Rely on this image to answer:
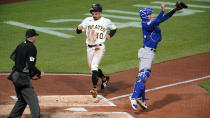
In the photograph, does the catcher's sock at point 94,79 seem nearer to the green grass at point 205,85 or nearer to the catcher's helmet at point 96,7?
the catcher's helmet at point 96,7

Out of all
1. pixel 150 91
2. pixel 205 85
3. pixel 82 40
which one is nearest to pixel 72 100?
pixel 150 91

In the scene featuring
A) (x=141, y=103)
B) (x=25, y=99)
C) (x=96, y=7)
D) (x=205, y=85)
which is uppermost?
(x=96, y=7)

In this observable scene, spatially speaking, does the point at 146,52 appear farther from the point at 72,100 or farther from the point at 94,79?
the point at 72,100

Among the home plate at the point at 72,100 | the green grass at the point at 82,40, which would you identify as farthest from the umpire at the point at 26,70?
the green grass at the point at 82,40

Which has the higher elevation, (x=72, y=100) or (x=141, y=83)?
(x=141, y=83)

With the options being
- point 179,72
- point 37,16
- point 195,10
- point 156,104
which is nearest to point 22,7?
point 37,16

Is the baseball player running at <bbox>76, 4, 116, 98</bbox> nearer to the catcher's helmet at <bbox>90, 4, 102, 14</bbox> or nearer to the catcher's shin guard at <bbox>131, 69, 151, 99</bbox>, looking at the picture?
the catcher's helmet at <bbox>90, 4, 102, 14</bbox>

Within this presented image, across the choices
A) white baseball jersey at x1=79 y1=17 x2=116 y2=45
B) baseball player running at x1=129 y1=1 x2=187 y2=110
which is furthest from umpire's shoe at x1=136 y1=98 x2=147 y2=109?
white baseball jersey at x1=79 y1=17 x2=116 y2=45

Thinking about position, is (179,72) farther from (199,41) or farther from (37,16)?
(37,16)
